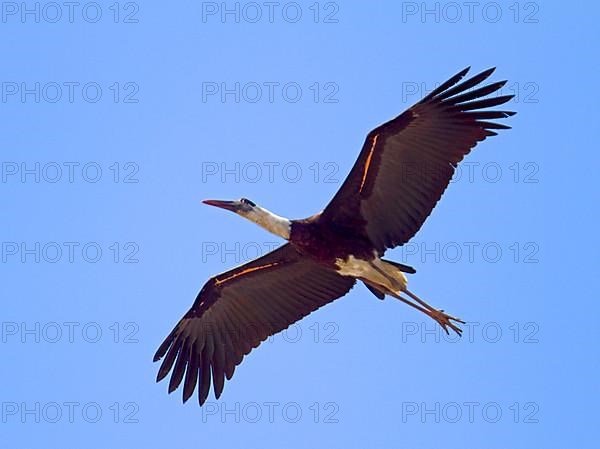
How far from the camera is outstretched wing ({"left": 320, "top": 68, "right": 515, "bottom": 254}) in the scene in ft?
63.0

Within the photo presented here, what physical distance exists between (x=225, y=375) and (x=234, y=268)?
1734mm

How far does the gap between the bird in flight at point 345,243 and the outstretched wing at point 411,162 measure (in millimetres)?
15

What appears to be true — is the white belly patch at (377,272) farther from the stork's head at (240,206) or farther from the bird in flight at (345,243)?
the stork's head at (240,206)

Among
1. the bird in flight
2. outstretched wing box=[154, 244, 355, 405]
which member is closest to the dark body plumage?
the bird in flight

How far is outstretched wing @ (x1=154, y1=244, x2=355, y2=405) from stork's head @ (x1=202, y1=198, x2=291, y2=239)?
0.89 meters

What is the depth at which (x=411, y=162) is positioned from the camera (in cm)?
1967

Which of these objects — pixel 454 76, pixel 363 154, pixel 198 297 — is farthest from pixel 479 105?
pixel 198 297

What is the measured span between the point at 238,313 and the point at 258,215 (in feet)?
6.77

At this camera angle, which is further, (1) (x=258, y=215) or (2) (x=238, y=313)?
(2) (x=238, y=313)

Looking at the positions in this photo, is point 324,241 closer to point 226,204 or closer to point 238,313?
point 226,204

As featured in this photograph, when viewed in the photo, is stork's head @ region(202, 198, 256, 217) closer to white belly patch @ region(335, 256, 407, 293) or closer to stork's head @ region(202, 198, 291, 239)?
stork's head @ region(202, 198, 291, 239)

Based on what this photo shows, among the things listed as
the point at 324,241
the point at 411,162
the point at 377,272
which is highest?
the point at 411,162

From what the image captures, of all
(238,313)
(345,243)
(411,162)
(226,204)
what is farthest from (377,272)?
(238,313)

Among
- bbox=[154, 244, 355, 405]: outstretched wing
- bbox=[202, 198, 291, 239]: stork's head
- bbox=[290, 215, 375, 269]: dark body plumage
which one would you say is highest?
bbox=[202, 198, 291, 239]: stork's head
